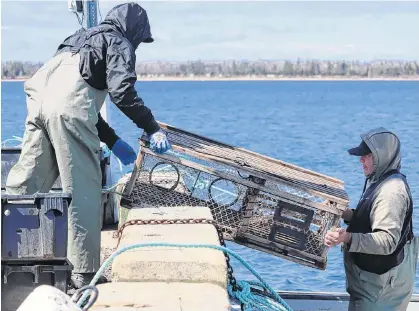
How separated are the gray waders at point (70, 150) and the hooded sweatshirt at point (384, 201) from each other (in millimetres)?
1428

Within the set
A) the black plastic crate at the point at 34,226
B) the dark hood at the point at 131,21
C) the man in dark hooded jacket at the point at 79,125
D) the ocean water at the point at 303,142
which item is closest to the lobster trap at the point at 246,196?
the man in dark hooded jacket at the point at 79,125

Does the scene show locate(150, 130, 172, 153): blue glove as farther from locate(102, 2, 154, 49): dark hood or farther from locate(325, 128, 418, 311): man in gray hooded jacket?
locate(325, 128, 418, 311): man in gray hooded jacket

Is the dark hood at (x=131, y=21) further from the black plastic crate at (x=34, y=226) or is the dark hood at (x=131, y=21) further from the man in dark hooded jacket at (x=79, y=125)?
the black plastic crate at (x=34, y=226)

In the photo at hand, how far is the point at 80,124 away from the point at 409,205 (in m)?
1.82

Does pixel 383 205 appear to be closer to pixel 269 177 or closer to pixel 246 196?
pixel 269 177

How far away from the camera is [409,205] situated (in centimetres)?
457

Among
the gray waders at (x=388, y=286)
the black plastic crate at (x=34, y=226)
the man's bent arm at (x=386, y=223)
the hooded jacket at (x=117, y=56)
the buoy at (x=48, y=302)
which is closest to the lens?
→ the buoy at (x=48, y=302)

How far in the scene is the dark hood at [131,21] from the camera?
195 inches

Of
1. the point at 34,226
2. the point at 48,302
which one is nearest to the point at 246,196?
the point at 34,226

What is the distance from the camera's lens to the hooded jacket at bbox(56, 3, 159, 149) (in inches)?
184

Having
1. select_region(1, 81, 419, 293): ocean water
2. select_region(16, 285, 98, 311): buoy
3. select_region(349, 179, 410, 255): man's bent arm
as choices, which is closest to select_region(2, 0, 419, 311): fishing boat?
select_region(349, 179, 410, 255): man's bent arm

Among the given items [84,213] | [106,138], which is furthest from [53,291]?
[106,138]

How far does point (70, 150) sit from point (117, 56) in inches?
22.6

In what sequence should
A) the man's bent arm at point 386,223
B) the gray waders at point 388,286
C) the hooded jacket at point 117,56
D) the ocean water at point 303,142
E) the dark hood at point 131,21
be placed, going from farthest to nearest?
the ocean water at point 303,142 < the dark hood at point 131,21 < the hooded jacket at point 117,56 < the gray waders at point 388,286 < the man's bent arm at point 386,223
